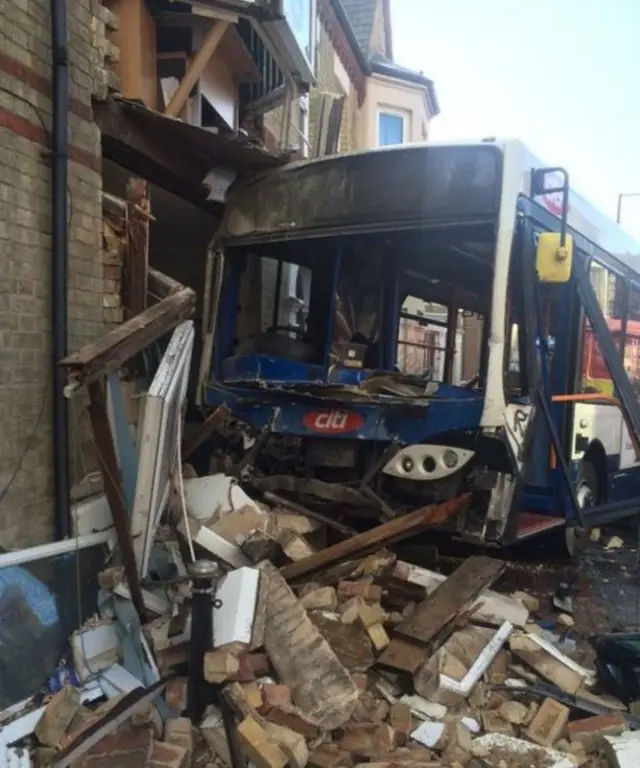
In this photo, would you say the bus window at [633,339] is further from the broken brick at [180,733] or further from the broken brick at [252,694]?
the broken brick at [180,733]

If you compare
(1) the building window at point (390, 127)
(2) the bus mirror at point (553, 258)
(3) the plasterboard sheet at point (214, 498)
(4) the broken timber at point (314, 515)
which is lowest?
(4) the broken timber at point (314, 515)

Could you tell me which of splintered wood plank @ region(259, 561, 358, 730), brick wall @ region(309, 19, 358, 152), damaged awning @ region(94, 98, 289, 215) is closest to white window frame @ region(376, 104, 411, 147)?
brick wall @ region(309, 19, 358, 152)

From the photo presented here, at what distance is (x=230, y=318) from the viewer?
5.69 metres

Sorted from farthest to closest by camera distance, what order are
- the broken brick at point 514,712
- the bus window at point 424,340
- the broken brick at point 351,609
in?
the bus window at point 424,340
the broken brick at point 351,609
the broken brick at point 514,712

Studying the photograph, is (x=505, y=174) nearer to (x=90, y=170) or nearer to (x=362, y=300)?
(x=362, y=300)

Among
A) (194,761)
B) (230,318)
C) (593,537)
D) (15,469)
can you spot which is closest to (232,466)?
(230,318)

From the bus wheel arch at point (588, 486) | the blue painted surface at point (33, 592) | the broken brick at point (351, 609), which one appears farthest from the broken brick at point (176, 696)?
the bus wheel arch at point (588, 486)

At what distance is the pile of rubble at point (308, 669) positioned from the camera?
10.3 feet

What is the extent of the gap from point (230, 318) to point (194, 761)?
3374 millimetres

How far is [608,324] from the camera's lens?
6141 millimetres

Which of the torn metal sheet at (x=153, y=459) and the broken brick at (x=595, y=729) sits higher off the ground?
the torn metal sheet at (x=153, y=459)

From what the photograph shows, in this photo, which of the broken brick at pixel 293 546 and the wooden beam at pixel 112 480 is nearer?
the wooden beam at pixel 112 480

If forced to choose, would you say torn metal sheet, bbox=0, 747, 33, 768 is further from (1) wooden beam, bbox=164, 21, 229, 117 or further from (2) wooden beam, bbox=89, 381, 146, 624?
(1) wooden beam, bbox=164, 21, 229, 117

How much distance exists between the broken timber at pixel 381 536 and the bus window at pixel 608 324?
78.7 inches
